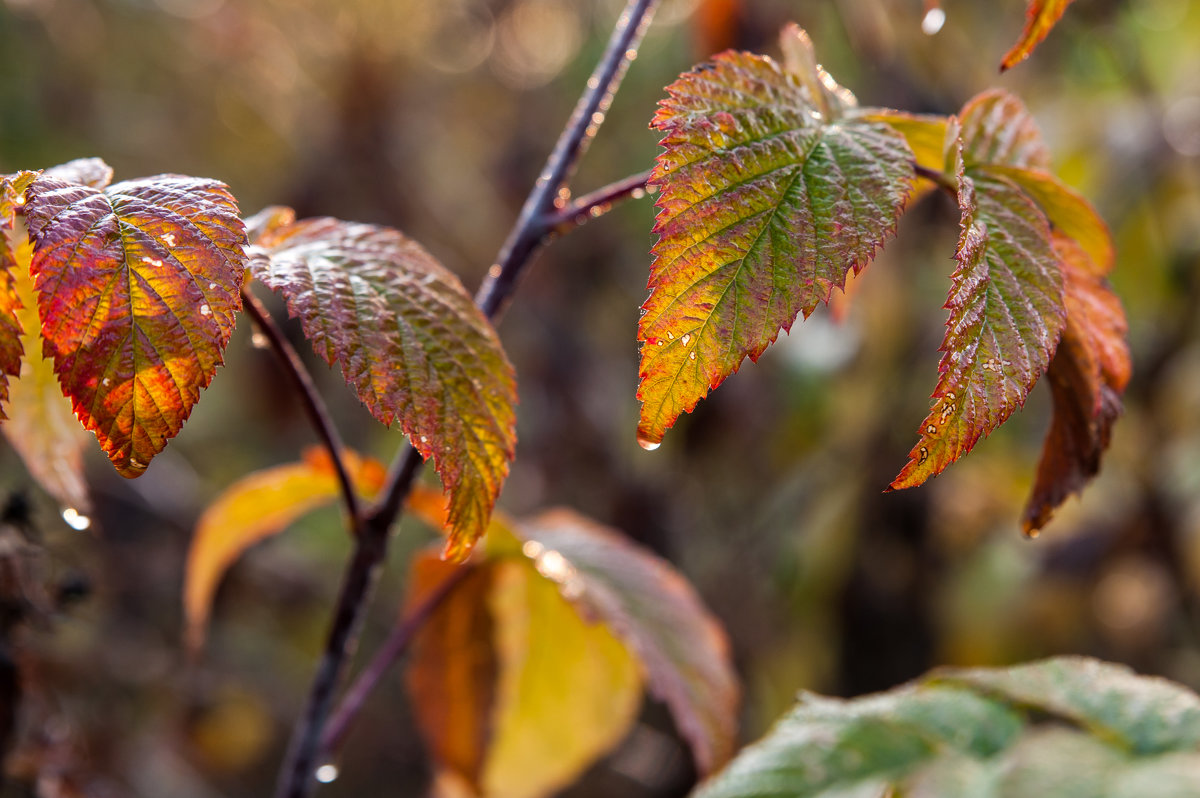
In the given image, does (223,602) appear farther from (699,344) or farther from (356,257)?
(699,344)

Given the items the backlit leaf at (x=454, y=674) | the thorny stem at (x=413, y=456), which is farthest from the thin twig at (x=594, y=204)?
the backlit leaf at (x=454, y=674)

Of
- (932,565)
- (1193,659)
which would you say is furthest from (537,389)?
(1193,659)

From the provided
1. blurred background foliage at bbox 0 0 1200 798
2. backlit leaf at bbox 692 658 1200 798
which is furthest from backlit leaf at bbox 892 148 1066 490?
blurred background foliage at bbox 0 0 1200 798

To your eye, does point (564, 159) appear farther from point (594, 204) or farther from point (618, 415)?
point (618, 415)

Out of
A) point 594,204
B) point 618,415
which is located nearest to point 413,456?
point 594,204

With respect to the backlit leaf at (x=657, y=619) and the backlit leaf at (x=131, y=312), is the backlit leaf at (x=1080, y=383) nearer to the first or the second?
the backlit leaf at (x=657, y=619)

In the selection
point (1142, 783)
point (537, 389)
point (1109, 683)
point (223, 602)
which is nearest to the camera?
point (1142, 783)
